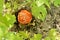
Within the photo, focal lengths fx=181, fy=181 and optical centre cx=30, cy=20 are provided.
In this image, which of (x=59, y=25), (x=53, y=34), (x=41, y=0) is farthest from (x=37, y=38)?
(x=59, y=25)

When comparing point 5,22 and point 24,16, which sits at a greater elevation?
point 5,22

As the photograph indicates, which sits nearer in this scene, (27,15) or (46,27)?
(27,15)

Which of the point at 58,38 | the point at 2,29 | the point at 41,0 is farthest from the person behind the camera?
the point at 58,38

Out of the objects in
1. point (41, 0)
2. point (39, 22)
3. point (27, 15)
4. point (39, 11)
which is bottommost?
point (39, 22)

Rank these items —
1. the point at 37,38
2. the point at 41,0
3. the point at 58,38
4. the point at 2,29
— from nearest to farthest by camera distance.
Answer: the point at 2,29, the point at 41,0, the point at 37,38, the point at 58,38

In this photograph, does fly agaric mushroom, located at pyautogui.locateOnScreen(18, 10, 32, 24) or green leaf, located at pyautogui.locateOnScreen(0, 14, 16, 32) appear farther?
fly agaric mushroom, located at pyautogui.locateOnScreen(18, 10, 32, 24)

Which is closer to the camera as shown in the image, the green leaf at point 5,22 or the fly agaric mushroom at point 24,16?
the green leaf at point 5,22

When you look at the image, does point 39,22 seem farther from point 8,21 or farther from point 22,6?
point 8,21

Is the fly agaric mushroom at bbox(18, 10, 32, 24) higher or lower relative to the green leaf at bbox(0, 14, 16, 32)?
lower

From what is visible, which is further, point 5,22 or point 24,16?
point 24,16

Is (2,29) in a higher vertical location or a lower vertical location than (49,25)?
higher

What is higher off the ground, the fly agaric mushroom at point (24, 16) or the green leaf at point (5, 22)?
the green leaf at point (5, 22)
